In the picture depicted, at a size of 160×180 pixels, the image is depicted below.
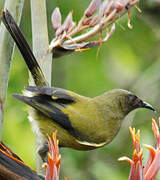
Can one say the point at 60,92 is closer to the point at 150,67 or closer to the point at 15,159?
the point at 15,159

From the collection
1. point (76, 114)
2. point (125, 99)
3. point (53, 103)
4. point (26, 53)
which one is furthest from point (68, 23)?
point (125, 99)

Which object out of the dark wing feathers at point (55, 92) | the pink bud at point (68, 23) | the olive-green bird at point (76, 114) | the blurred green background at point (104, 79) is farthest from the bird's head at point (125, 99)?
the pink bud at point (68, 23)

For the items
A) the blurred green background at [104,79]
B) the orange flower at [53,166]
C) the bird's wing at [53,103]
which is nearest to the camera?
the orange flower at [53,166]

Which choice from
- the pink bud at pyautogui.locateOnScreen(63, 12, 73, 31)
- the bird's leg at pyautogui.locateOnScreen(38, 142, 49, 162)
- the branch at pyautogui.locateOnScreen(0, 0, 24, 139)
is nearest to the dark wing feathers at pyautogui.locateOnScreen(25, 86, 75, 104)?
the bird's leg at pyautogui.locateOnScreen(38, 142, 49, 162)

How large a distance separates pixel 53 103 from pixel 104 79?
1.40m

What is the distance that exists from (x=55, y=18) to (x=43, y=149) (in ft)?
3.11

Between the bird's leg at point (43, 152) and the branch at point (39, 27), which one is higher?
the branch at point (39, 27)

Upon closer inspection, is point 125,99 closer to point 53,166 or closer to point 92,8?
point 92,8

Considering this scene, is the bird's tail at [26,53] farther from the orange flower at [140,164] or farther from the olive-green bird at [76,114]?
the orange flower at [140,164]

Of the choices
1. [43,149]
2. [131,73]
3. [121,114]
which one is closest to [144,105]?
[121,114]

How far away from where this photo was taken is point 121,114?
367 centimetres

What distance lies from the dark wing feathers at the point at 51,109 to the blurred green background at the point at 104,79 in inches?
22.5

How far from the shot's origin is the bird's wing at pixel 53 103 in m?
2.95

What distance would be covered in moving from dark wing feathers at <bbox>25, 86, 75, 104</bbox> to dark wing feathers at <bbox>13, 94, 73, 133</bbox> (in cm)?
5
